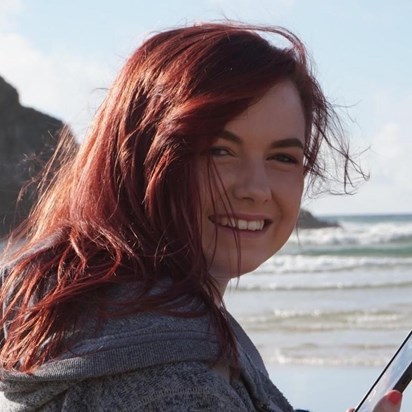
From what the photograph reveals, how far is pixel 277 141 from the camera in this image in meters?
1.95

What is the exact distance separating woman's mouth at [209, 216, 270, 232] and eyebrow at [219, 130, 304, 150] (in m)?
0.13

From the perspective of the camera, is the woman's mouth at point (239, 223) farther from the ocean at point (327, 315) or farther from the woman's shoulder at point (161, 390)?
the ocean at point (327, 315)

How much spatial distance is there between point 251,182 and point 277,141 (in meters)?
0.09

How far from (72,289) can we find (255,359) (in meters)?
0.54

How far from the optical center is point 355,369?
23.3 ft

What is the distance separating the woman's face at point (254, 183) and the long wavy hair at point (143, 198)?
3cm

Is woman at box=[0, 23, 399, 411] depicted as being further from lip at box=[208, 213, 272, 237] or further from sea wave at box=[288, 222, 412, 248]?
sea wave at box=[288, 222, 412, 248]

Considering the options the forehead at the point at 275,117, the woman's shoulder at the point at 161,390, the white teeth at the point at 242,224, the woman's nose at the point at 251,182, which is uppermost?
the forehead at the point at 275,117

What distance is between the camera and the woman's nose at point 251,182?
1898 millimetres

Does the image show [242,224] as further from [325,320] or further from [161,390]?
[325,320]

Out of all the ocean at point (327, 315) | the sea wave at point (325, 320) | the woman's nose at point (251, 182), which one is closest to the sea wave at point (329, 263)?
the ocean at point (327, 315)

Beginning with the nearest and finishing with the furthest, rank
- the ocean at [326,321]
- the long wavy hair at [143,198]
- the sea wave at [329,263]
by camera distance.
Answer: the long wavy hair at [143,198]
the ocean at [326,321]
the sea wave at [329,263]

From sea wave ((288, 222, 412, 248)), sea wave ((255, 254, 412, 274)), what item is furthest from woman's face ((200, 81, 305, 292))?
sea wave ((288, 222, 412, 248))

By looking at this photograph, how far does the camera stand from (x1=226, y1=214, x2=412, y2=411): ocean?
7.26m
